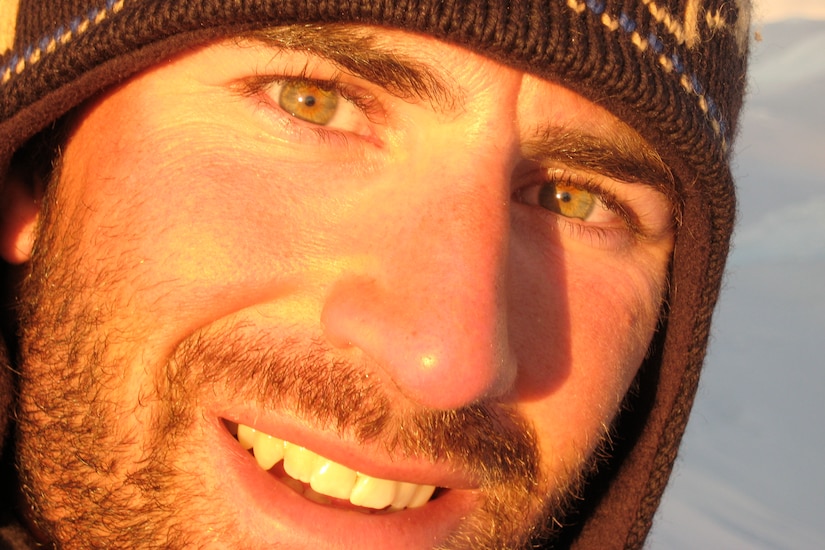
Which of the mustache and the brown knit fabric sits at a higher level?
the brown knit fabric

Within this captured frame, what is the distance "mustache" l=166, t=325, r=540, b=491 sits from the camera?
1154 millimetres

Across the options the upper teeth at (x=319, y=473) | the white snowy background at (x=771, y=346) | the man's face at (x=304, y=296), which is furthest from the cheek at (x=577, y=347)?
the white snowy background at (x=771, y=346)

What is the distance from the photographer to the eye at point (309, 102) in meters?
1.26

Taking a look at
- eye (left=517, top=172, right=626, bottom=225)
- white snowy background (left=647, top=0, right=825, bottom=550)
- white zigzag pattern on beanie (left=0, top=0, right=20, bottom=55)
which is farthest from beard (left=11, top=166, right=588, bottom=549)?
white snowy background (left=647, top=0, right=825, bottom=550)

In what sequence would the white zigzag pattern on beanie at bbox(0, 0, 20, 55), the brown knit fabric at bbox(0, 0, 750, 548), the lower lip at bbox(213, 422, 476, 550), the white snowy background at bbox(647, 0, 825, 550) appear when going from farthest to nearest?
the white snowy background at bbox(647, 0, 825, 550) → the white zigzag pattern on beanie at bbox(0, 0, 20, 55) → the lower lip at bbox(213, 422, 476, 550) → the brown knit fabric at bbox(0, 0, 750, 548)

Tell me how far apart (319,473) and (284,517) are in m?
0.09

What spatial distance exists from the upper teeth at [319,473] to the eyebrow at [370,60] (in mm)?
575

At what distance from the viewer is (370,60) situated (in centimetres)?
116

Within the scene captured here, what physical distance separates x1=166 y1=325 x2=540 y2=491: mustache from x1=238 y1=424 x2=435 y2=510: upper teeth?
11 centimetres

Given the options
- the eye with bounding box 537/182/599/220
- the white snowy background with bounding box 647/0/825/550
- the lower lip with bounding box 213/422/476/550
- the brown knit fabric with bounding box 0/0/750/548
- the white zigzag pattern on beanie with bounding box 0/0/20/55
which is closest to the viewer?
the brown knit fabric with bounding box 0/0/750/548

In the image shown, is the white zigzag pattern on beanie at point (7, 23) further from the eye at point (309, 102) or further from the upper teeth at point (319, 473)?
the upper teeth at point (319, 473)

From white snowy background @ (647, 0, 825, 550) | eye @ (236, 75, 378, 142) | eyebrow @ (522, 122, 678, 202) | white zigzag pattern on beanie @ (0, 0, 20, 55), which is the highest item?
white zigzag pattern on beanie @ (0, 0, 20, 55)

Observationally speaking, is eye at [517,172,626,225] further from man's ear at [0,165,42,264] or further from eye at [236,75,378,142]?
man's ear at [0,165,42,264]

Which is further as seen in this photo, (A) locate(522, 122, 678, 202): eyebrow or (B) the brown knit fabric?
(A) locate(522, 122, 678, 202): eyebrow
